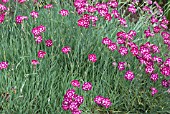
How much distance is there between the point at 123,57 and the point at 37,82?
2.83ft

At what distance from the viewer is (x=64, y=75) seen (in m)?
3.04

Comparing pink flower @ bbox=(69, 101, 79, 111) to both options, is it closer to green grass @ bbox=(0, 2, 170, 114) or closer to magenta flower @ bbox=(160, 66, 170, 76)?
green grass @ bbox=(0, 2, 170, 114)

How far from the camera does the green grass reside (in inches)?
111

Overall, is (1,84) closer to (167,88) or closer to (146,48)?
(146,48)

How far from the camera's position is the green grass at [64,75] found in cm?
283

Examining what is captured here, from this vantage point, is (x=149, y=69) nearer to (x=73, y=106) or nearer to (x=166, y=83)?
(x=166, y=83)

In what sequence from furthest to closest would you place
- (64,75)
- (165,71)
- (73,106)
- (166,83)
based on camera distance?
(64,75) → (166,83) → (165,71) → (73,106)

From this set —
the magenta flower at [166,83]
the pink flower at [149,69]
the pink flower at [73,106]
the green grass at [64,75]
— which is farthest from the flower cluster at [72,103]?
the magenta flower at [166,83]

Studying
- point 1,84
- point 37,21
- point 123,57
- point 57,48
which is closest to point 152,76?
point 123,57

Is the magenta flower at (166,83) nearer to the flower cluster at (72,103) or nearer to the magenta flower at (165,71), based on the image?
the magenta flower at (165,71)

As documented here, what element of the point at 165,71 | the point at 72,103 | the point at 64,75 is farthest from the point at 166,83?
the point at 72,103

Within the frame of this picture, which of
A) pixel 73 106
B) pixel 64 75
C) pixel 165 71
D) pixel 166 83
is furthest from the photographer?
pixel 64 75

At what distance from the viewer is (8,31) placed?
3650 millimetres

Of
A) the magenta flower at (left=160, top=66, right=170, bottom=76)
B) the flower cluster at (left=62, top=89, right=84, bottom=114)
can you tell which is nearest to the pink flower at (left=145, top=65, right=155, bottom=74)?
the magenta flower at (left=160, top=66, right=170, bottom=76)
